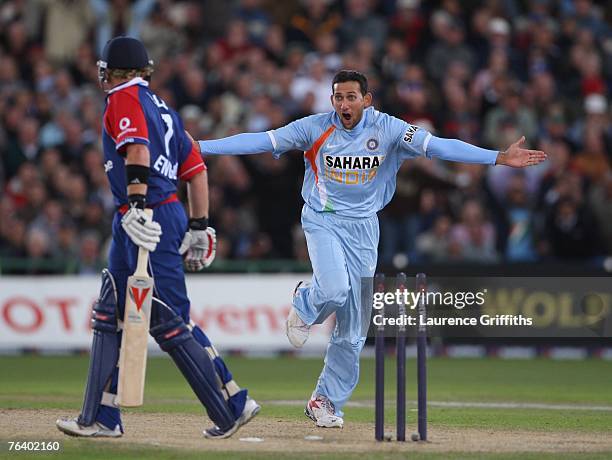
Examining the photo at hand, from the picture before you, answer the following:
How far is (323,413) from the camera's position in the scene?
10.3 m

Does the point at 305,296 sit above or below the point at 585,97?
below

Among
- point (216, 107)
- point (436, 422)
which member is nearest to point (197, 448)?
point (436, 422)

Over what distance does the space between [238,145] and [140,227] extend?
5.75 feet

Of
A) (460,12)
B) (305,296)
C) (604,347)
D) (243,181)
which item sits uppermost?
(460,12)

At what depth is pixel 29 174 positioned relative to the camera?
18.9 m

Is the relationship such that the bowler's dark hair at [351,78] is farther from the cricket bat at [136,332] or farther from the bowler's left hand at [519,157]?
the cricket bat at [136,332]

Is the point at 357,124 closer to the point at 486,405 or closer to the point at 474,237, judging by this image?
the point at 486,405

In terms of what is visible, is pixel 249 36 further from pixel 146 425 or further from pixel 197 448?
pixel 197 448

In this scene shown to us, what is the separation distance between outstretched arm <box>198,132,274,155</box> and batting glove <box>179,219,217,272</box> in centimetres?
92

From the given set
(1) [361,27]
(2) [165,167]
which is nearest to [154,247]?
(2) [165,167]

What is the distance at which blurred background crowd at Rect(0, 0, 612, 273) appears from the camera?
60.0 feet

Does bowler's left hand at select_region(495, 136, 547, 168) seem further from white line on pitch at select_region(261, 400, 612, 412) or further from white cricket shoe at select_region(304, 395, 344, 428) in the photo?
white line on pitch at select_region(261, 400, 612, 412)

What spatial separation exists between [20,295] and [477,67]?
26.1 ft

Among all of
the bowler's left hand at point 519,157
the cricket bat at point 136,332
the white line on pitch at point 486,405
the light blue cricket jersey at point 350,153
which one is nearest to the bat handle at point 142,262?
the cricket bat at point 136,332
